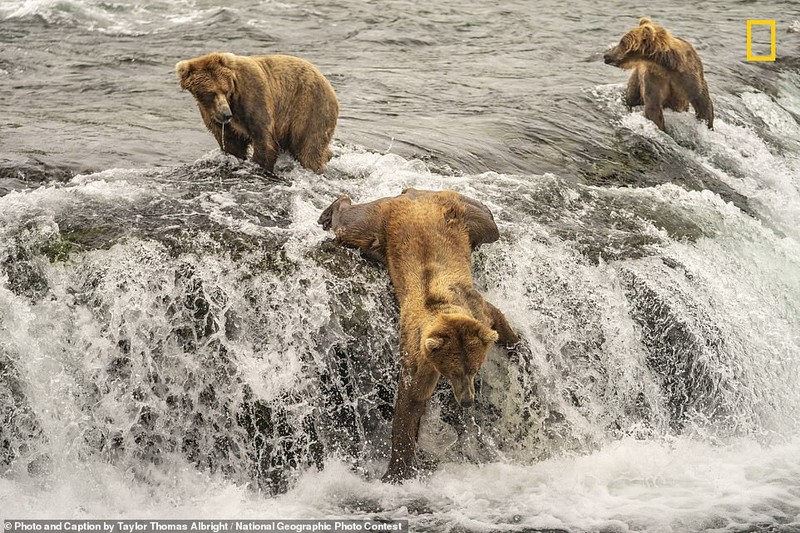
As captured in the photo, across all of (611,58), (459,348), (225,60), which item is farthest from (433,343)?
(611,58)

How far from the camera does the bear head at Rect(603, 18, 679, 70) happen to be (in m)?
11.9

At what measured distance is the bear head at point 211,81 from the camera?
7.96m

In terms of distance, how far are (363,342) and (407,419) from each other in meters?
0.69

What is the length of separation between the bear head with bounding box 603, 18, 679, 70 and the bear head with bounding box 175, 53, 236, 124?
551 cm

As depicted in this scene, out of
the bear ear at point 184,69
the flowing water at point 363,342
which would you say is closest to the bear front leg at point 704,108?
the flowing water at point 363,342

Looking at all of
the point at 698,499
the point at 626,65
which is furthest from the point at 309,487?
the point at 626,65

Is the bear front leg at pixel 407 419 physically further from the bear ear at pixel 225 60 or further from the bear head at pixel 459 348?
the bear ear at pixel 225 60

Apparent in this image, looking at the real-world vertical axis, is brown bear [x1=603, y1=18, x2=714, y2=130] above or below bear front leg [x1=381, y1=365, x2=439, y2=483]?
above

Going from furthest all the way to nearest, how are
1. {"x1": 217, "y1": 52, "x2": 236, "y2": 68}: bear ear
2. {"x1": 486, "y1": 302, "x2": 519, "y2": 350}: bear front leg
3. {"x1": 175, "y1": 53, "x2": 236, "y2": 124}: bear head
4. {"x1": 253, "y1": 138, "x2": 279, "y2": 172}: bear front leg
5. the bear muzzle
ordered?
the bear muzzle < {"x1": 253, "y1": 138, "x2": 279, "y2": 172}: bear front leg < {"x1": 217, "y1": 52, "x2": 236, "y2": 68}: bear ear < {"x1": 175, "y1": 53, "x2": 236, "y2": 124}: bear head < {"x1": 486, "y1": 302, "x2": 519, "y2": 350}: bear front leg

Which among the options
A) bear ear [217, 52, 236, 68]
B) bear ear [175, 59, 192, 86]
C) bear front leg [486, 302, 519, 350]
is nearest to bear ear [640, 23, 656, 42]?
bear ear [217, 52, 236, 68]

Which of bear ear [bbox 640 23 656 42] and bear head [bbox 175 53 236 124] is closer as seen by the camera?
bear head [bbox 175 53 236 124]

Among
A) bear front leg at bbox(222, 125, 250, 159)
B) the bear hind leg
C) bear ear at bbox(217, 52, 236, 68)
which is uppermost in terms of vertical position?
bear ear at bbox(217, 52, 236, 68)

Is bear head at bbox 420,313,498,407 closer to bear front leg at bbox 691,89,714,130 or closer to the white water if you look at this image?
the white water

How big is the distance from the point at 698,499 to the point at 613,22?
1278cm
